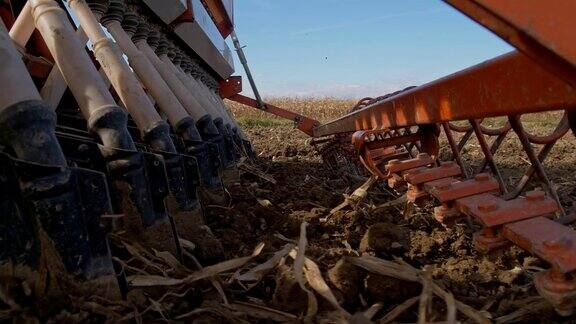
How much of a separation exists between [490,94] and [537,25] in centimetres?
61

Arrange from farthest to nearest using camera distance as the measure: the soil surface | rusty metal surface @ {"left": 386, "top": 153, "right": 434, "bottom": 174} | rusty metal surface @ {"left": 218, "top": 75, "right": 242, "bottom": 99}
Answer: rusty metal surface @ {"left": 218, "top": 75, "right": 242, "bottom": 99}
rusty metal surface @ {"left": 386, "top": 153, "right": 434, "bottom": 174}
the soil surface

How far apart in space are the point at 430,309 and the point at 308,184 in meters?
2.53

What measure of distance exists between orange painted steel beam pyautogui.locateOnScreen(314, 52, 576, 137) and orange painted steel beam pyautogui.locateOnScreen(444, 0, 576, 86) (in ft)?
0.75

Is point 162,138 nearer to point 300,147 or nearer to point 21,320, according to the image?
point 21,320

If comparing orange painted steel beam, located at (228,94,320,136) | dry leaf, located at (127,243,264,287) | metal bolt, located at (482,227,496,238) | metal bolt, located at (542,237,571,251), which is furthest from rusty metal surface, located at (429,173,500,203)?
orange painted steel beam, located at (228,94,320,136)

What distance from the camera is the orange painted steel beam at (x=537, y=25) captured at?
2.27 feet

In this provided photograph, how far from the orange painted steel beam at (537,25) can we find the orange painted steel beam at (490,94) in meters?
0.23

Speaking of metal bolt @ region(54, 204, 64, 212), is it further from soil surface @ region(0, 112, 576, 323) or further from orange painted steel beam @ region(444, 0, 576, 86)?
orange painted steel beam @ region(444, 0, 576, 86)

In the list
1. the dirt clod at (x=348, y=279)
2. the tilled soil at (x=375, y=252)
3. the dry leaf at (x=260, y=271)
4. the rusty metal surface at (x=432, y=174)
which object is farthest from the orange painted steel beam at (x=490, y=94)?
the dry leaf at (x=260, y=271)

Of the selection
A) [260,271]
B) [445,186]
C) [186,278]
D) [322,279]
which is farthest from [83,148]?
[445,186]

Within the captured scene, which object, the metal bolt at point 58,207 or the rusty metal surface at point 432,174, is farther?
the rusty metal surface at point 432,174

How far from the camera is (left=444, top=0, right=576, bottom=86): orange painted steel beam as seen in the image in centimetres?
69

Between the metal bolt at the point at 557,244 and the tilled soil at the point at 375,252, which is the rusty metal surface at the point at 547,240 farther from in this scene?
the tilled soil at the point at 375,252

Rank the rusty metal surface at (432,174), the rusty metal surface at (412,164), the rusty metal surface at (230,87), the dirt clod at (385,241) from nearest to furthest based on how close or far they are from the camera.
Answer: the dirt clod at (385,241)
the rusty metal surface at (432,174)
the rusty metal surface at (412,164)
the rusty metal surface at (230,87)
